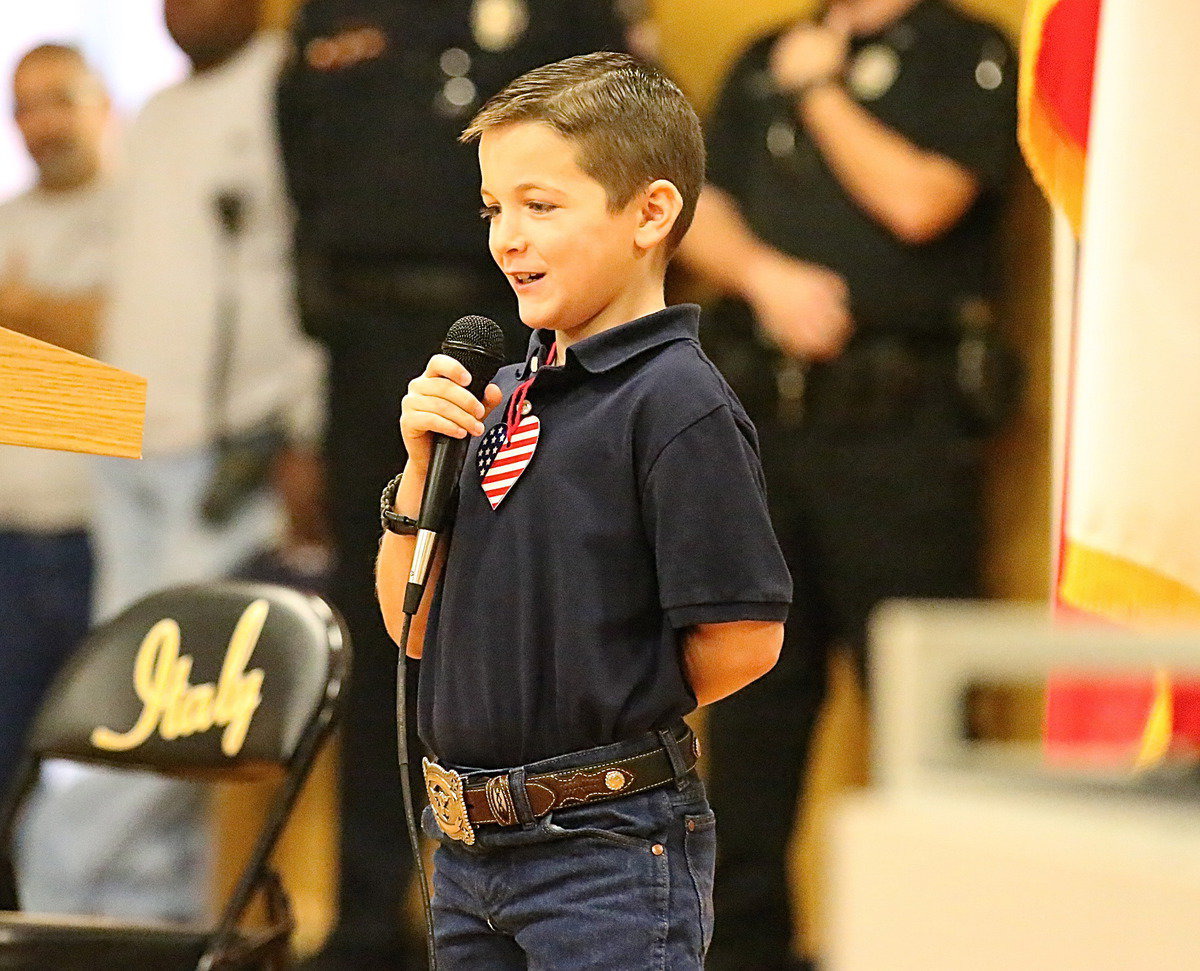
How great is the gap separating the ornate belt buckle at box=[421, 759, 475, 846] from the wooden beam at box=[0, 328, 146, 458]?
34 centimetres

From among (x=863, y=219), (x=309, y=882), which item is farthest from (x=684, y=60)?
(x=309, y=882)

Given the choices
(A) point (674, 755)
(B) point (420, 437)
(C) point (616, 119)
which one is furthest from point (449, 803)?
(C) point (616, 119)

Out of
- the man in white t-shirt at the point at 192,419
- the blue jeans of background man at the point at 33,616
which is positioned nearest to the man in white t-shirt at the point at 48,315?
the blue jeans of background man at the point at 33,616

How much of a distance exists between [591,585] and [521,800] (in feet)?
0.55

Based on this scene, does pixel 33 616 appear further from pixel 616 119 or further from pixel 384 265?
pixel 616 119

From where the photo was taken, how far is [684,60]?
3.42 meters

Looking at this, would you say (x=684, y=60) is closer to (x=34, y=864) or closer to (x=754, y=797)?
(x=754, y=797)

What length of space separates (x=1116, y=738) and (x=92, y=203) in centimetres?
257

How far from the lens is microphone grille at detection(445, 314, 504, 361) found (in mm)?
1354

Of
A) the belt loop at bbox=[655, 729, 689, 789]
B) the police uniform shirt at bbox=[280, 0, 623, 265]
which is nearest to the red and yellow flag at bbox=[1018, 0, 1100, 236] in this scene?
the belt loop at bbox=[655, 729, 689, 789]

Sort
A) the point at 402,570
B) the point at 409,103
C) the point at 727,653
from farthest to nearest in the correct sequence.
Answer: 1. the point at 409,103
2. the point at 402,570
3. the point at 727,653

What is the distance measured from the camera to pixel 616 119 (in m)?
1.31

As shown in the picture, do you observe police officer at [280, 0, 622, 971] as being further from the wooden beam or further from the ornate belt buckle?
the wooden beam

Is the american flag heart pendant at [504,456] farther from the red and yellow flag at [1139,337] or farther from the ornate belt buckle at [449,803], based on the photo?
the red and yellow flag at [1139,337]
